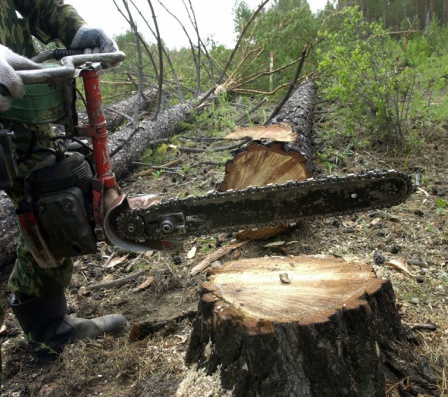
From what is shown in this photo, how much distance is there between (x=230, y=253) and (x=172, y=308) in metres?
0.62

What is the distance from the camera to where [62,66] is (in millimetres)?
1707

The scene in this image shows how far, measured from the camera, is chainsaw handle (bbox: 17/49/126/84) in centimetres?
157

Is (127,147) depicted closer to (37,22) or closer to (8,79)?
(37,22)

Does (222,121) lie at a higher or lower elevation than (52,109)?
lower

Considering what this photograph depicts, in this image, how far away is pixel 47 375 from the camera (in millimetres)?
2326

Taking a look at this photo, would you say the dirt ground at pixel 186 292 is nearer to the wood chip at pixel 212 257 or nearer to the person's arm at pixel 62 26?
the wood chip at pixel 212 257

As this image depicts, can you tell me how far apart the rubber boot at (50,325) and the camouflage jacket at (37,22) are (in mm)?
1314

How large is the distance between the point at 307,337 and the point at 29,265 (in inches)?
57.3

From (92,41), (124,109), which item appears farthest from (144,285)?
(124,109)

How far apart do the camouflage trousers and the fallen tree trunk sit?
812mm

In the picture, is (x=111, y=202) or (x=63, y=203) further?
(x=111, y=202)

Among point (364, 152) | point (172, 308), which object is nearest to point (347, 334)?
point (172, 308)

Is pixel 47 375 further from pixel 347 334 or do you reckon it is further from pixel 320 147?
pixel 320 147

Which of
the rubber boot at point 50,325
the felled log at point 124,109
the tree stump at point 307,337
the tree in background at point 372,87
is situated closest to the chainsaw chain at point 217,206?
the tree stump at point 307,337
